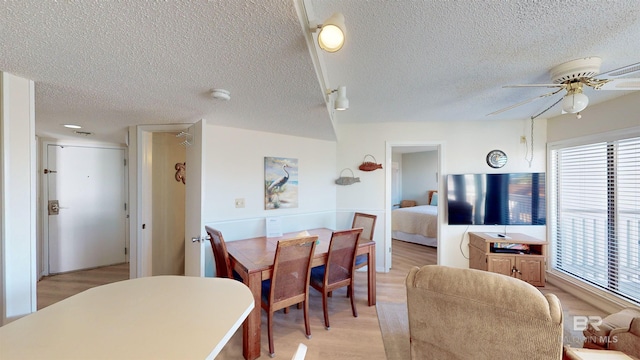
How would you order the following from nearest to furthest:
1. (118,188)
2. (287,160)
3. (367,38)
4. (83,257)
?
1. (367,38)
2. (287,160)
3. (83,257)
4. (118,188)

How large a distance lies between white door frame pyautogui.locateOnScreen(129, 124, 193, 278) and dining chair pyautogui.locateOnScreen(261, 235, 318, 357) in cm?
158

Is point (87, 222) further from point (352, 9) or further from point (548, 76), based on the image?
point (548, 76)

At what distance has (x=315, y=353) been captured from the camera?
70.4 inches

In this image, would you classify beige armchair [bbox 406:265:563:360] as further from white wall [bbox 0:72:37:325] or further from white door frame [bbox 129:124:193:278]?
white door frame [bbox 129:124:193:278]

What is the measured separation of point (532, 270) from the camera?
2760 millimetres

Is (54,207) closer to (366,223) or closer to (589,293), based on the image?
(366,223)

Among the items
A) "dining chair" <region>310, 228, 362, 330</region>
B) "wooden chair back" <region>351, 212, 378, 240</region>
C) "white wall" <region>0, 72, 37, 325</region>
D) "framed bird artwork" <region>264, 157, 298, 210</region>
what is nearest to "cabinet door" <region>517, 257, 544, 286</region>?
"wooden chair back" <region>351, 212, 378, 240</region>

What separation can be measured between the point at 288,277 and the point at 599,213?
359 centimetres

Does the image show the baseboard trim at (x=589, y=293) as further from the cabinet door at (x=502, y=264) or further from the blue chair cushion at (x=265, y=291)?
the blue chair cushion at (x=265, y=291)

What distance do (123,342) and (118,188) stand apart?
3897 millimetres

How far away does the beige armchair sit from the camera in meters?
0.96

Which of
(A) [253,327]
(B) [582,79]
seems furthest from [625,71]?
(A) [253,327]

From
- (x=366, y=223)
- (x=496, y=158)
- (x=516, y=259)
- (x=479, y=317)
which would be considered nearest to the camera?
(x=479, y=317)

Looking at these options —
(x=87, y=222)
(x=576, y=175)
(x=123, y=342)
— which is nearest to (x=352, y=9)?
(x=123, y=342)
